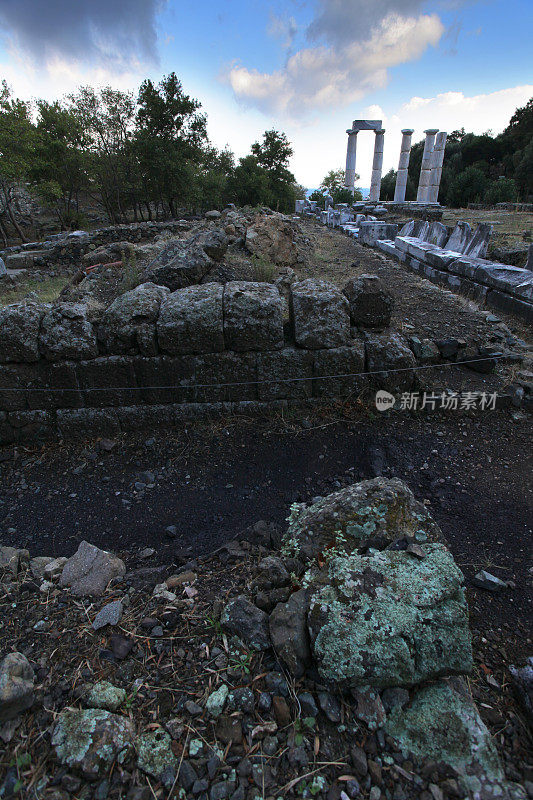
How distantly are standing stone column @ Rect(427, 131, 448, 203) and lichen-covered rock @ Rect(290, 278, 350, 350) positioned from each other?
105ft

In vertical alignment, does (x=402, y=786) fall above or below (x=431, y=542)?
below

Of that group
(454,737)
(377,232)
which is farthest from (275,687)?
(377,232)

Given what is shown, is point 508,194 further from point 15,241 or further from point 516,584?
point 516,584

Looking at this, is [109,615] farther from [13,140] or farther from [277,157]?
[277,157]

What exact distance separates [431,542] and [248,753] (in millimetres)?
1326

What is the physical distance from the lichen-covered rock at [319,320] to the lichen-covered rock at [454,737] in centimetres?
303

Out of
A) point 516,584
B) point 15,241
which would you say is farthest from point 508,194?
point 516,584

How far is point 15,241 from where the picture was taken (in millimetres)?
20203

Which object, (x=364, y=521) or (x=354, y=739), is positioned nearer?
(x=354, y=739)

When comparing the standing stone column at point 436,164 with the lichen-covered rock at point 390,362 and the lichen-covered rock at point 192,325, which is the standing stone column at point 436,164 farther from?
the lichen-covered rock at point 192,325

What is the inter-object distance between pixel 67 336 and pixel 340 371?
2.78 m

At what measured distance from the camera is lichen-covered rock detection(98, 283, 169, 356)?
4047 mm

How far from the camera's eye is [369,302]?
4301 mm

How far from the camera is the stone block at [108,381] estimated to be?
162 inches
